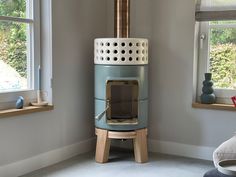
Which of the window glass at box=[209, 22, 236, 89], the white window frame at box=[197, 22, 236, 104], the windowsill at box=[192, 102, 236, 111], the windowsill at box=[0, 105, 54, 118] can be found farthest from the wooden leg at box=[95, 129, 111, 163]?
the window glass at box=[209, 22, 236, 89]

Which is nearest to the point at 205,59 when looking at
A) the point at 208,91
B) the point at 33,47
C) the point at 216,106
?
the point at 208,91

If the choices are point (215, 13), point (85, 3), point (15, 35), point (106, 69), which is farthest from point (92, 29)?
point (215, 13)

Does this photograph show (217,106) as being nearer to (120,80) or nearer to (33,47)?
(120,80)

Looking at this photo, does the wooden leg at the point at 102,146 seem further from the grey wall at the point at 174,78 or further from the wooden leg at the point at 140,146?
the grey wall at the point at 174,78

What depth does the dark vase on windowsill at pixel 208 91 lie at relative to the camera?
143 inches

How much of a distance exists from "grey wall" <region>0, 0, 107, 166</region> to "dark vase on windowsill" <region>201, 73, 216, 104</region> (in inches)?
47.0

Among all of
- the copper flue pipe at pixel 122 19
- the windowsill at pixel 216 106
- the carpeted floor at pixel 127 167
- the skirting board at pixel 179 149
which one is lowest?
the carpeted floor at pixel 127 167

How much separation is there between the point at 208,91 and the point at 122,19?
1093 millimetres

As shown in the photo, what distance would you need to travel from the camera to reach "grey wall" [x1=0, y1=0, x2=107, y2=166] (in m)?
3.15

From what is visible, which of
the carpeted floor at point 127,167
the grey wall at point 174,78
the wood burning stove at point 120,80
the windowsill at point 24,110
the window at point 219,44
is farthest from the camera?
the grey wall at point 174,78

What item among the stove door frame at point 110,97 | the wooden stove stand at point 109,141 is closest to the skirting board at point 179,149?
the wooden stove stand at point 109,141

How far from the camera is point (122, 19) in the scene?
3619mm

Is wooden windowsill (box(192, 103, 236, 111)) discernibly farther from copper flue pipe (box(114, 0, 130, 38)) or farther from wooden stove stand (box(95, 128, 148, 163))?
copper flue pipe (box(114, 0, 130, 38))

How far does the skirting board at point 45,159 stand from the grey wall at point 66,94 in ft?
0.14
